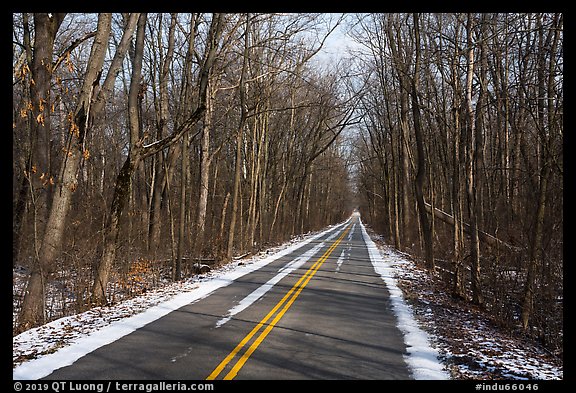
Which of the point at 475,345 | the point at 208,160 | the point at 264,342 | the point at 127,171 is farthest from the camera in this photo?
the point at 208,160

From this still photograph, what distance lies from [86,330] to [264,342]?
337 cm

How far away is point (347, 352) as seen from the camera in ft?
Answer: 23.2

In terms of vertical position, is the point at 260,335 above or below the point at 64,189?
below

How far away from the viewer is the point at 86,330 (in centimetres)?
833

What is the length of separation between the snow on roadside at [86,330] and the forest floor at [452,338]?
15 mm

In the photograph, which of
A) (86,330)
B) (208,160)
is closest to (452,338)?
(86,330)

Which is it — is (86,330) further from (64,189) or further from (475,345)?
(475,345)

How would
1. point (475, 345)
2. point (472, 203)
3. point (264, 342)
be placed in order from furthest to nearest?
point (472, 203) → point (475, 345) → point (264, 342)

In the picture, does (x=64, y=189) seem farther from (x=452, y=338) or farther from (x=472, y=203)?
(x=472, y=203)

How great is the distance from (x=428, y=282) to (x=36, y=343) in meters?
11.9

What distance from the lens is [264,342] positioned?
746 cm

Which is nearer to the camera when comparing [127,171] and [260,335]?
[260,335]

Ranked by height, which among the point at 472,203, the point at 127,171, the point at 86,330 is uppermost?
the point at 127,171

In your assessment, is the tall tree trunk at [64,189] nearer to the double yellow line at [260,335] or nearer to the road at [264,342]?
the road at [264,342]
